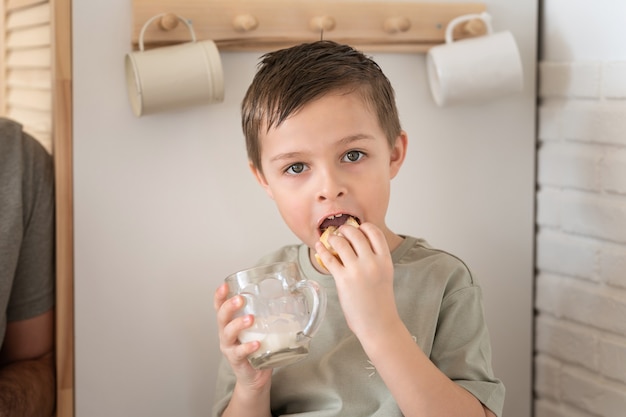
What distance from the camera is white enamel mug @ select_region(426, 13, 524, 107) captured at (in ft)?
5.19

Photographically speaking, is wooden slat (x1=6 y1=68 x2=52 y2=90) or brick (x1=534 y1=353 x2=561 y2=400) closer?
wooden slat (x1=6 y1=68 x2=52 y2=90)

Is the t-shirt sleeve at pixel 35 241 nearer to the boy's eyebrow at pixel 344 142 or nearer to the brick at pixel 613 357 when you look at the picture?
the boy's eyebrow at pixel 344 142

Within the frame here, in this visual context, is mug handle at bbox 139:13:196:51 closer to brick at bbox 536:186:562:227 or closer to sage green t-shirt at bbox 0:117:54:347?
sage green t-shirt at bbox 0:117:54:347

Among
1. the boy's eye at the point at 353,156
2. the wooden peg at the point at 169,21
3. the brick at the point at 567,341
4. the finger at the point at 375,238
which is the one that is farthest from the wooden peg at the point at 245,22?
the brick at the point at 567,341

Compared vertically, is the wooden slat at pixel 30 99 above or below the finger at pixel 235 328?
above

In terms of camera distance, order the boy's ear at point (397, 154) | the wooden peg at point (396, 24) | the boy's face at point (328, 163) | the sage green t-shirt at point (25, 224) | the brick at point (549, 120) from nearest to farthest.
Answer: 1. the boy's face at point (328, 163)
2. the boy's ear at point (397, 154)
3. the sage green t-shirt at point (25, 224)
4. the wooden peg at point (396, 24)
5. the brick at point (549, 120)

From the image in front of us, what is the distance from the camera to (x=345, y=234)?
3.87ft

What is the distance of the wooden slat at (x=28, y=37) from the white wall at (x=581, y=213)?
3.02ft

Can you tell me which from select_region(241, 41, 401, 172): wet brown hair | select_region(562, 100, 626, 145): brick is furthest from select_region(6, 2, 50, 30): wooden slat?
select_region(562, 100, 626, 145): brick

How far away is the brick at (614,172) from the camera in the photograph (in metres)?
1.52

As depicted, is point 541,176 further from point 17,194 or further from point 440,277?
point 17,194

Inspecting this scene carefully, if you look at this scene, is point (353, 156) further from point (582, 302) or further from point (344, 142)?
point (582, 302)

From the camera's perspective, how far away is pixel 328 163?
1.24 meters

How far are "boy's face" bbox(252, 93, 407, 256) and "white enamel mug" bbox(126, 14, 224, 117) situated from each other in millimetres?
207
